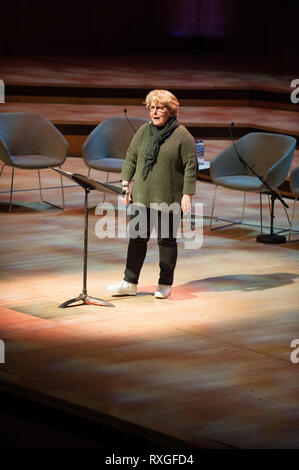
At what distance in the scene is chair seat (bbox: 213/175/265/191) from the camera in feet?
21.9

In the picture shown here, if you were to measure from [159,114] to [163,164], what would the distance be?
0.90ft

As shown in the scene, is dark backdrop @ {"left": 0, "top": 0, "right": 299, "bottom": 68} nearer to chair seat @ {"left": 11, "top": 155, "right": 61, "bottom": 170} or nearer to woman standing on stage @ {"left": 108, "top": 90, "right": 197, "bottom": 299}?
chair seat @ {"left": 11, "top": 155, "right": 61, "bottom": 170}

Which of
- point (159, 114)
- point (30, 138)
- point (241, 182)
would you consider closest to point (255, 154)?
point (241, 182)

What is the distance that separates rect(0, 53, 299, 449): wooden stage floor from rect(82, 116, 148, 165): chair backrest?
441 millimetres

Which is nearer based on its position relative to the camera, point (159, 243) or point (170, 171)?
point (170, 171)

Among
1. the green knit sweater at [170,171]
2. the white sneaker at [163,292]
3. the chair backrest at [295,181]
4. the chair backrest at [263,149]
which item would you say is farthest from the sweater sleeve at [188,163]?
the chair backrest at [263,149]

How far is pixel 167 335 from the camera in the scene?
4.54 metres

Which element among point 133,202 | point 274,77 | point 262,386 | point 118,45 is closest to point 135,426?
point 262,386

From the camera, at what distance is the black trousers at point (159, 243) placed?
5027mm

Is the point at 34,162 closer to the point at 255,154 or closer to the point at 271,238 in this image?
the point at 255,154

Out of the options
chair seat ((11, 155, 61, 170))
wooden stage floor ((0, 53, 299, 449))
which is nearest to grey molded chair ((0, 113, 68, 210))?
chair seat ((11, 155, 61, 170))

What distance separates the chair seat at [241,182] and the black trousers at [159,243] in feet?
5.60

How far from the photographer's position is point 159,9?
43.6 feet

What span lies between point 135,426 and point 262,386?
728mm
